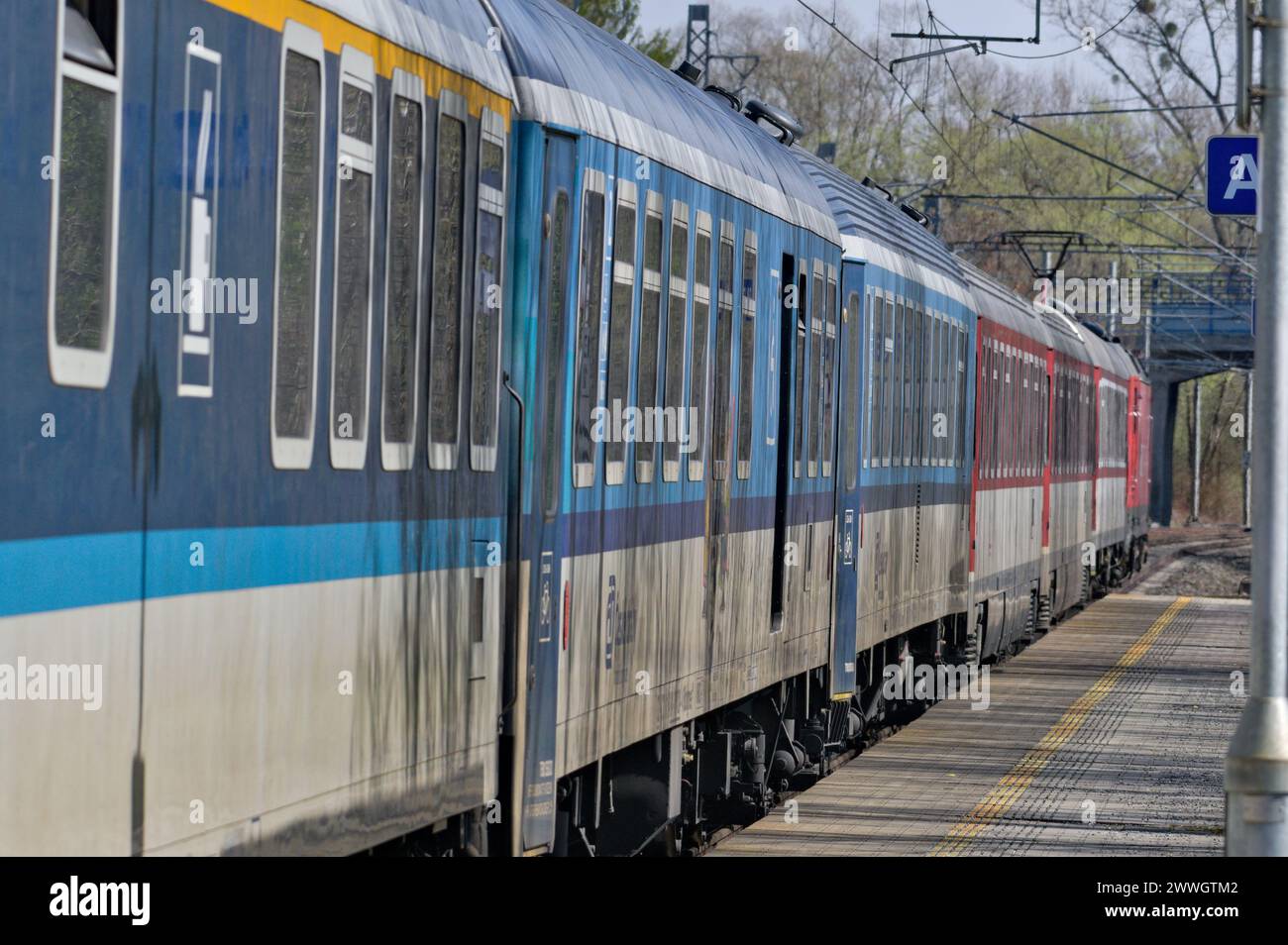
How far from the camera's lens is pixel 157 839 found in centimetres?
488

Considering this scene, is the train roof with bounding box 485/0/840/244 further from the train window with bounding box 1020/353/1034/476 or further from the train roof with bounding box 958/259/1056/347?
the train window with bounding box 1020/353/1034/476

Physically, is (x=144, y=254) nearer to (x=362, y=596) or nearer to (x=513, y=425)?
(x=362, y=596)

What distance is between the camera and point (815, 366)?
14.1 m

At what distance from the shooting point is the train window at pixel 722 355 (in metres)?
11.2

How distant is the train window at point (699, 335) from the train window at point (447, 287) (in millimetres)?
3421

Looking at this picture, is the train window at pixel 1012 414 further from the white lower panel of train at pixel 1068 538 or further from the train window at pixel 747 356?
the train window at pixel 747 356

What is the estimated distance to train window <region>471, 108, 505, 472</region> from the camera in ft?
24.4

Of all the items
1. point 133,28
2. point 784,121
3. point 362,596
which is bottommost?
point 362,596

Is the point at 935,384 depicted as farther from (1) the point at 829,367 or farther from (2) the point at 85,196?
(2) the point at 85,196

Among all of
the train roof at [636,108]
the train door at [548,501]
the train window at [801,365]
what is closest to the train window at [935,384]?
the train roof at [636,108]

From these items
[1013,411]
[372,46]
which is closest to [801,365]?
[372,46]

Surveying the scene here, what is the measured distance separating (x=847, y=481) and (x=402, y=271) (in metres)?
9.13
